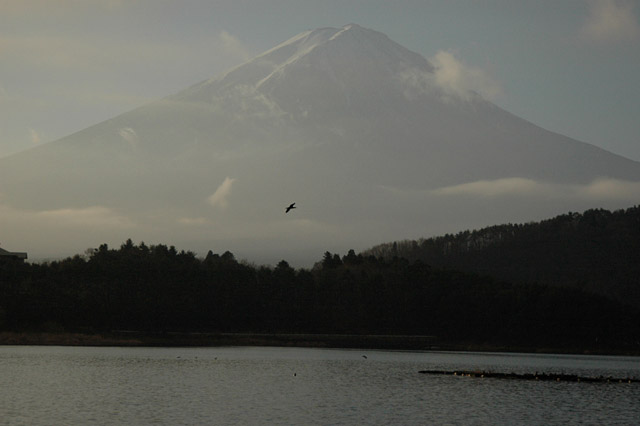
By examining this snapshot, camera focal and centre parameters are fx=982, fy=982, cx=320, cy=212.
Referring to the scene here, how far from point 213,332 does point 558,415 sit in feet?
344

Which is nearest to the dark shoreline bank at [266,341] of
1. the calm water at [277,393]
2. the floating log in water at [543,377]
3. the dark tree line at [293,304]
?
the dark tree line at [293,304]

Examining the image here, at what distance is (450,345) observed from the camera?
525ft

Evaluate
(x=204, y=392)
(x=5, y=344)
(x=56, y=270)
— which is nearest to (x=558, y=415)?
(x=204, y=392)

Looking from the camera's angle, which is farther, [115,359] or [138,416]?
[115,359]

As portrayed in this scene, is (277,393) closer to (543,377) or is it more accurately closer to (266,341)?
(543,377)

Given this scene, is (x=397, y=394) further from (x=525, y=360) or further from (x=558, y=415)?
(x=525, y=360)

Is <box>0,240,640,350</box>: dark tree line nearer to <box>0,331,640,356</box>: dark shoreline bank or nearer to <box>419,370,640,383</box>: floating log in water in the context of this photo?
<box>0,331,640,356</box>: dark shoreline bank

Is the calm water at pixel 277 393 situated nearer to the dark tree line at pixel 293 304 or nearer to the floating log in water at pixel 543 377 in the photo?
the floating log in water at pixel 543 377

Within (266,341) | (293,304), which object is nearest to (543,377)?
(266,341)

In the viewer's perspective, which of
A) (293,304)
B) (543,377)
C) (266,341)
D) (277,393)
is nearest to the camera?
(277,393)

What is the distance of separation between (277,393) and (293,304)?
336 feet

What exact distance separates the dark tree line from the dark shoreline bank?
1.92m

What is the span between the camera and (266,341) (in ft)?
514

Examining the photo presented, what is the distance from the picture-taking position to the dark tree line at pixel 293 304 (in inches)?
6048
